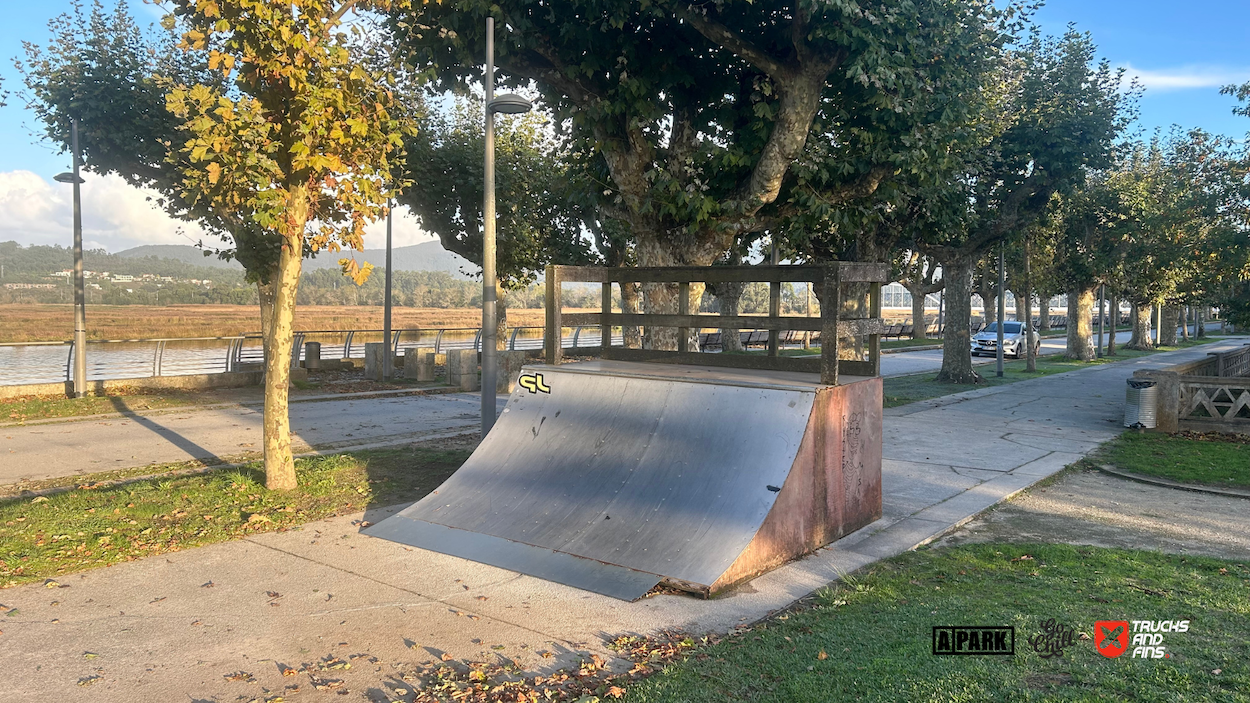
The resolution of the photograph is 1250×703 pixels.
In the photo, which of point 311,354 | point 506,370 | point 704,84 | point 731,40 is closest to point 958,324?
point 506,370

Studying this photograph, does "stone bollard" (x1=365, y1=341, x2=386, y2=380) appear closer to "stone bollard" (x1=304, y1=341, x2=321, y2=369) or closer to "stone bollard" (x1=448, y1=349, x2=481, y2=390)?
"stone bollard" (x1=304, y1=341, x2=321, y2=369)

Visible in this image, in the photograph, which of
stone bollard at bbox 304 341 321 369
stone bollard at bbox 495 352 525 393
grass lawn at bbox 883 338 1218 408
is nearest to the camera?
grass lawn at bbox 883 338 1218 408

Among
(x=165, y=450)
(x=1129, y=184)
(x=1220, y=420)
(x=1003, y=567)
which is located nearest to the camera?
(x=1003, y=567)

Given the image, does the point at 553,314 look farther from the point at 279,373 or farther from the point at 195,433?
the point at 195,433

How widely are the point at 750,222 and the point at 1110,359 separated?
27957mm

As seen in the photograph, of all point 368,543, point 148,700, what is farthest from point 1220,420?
point 148,700

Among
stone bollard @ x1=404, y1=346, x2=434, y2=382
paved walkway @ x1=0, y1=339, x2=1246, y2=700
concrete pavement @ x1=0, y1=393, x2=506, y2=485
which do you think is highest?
stone bollard @ x1=404, y1=346, x2=434, y2=382

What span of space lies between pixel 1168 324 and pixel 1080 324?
21.7 m

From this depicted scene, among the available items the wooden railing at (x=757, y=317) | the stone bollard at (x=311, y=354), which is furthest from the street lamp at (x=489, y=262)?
the stone bollard at (x=311, y=354)

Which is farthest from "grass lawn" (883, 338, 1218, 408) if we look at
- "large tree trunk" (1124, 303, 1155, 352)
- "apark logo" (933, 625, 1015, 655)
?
"apark logo" (933, 625, 1015, 655)

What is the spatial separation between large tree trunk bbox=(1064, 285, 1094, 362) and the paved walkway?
2915 centimetres

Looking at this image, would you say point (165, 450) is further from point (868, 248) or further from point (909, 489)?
point (868, 248)

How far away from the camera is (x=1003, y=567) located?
6.07 m

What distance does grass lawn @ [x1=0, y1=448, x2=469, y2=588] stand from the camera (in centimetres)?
632
